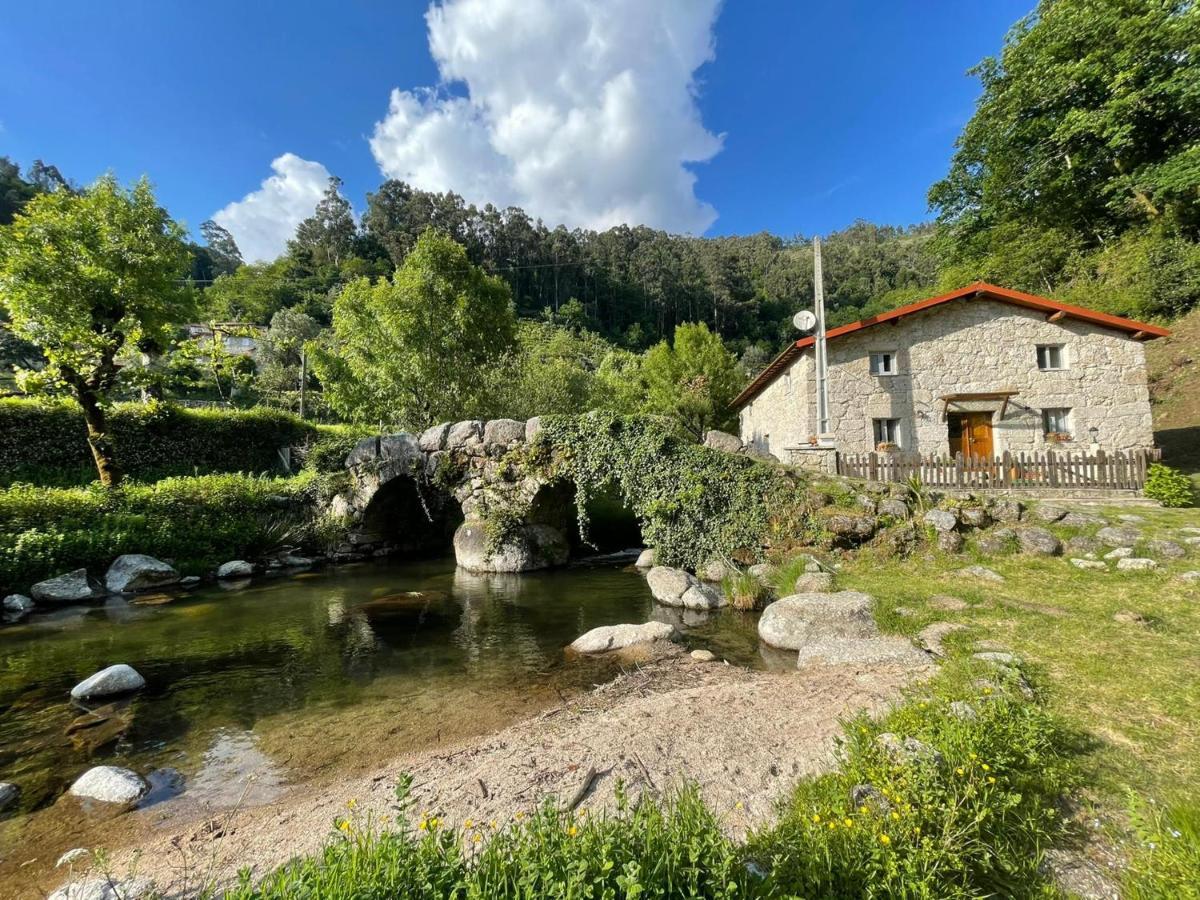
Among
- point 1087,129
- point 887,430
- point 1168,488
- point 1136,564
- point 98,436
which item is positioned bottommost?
point 1136,564

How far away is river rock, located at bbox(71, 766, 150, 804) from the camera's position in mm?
4372

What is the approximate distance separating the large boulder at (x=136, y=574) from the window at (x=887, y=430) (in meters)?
21.6

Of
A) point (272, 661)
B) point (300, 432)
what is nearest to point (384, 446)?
point (272, 661)

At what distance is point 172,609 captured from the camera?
10.7 metres

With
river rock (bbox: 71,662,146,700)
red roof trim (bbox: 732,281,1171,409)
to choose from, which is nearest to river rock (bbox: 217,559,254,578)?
river rock (bbox: 71,662,146,700)

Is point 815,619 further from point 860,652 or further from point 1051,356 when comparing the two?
point 1051,356

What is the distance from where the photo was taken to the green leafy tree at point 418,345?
832 inches

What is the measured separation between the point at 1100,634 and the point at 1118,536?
420 cm

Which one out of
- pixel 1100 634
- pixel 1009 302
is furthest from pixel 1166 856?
pixel 1009 302

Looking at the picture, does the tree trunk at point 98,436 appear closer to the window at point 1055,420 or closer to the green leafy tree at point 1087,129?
the window at point 1055,420

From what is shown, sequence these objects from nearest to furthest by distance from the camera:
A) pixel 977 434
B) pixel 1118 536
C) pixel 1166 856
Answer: pixel 1166 856 < pixel 1118 536 < pixel 977 434

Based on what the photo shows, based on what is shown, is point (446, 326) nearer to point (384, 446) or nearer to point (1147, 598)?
point (384, 446)

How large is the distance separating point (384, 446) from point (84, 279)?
27.9 ft

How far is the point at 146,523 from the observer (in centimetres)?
1348
